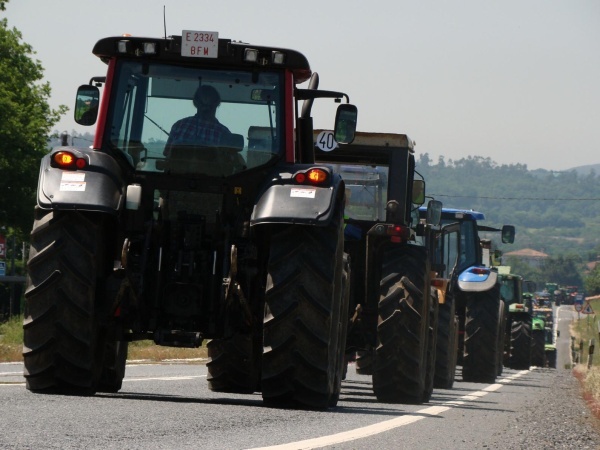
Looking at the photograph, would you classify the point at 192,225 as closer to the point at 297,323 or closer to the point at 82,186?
the point at 82,186

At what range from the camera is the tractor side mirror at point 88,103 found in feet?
38.8

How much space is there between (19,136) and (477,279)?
25960 mm

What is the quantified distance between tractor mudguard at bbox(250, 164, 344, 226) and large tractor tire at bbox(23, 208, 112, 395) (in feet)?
4.48

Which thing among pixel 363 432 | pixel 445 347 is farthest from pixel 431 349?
pixel 363 432

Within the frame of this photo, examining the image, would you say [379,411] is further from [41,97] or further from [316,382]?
[41,97]

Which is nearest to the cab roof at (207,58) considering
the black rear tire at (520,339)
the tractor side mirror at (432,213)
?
the tractor side mirror at (432,213)

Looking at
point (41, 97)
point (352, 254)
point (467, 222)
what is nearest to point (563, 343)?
point (41, 97)

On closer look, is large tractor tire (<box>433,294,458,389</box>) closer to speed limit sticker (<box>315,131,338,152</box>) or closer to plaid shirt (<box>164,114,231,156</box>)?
speed limit sticker (<box>315,131,338,152</box>)

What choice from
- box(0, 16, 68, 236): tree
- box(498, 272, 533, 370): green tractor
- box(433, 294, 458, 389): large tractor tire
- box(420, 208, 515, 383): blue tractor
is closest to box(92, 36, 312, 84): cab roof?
box(433, 294, 458, 389): large tractor tire

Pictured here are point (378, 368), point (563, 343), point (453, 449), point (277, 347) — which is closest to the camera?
point (453, 449)

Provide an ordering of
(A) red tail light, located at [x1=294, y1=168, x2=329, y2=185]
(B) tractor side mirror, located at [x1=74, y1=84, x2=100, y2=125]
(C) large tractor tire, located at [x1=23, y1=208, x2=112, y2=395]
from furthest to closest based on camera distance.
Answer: (B) tractor side mirror, located at [x1=74, y1=84, x2=100, y2=125]
(A) red tail light, located at [x1=294, y1=168, x2=329, y2=185]
(C) large tractor tire, located at [x1=23, y1=208, x2=112, y2=395]

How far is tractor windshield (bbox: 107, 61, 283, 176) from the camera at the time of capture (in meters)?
11.6

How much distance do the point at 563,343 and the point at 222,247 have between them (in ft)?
397

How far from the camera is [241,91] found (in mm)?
11719
